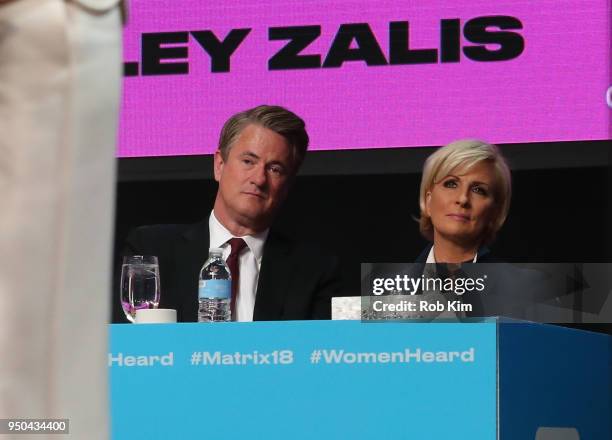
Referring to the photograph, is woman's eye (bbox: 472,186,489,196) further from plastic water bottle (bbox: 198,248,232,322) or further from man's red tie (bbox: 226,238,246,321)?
plastic water bottle (bbox: 198,248,232,322)

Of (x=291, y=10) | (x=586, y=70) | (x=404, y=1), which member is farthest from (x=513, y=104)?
(x=291, y=10)

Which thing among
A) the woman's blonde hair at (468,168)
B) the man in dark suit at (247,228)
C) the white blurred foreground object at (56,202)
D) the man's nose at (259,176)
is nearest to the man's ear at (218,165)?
the man in dark suit at (247,228)

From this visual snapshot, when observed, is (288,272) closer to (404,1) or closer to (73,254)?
(404,1)

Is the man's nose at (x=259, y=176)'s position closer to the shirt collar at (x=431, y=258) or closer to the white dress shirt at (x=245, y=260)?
the white dress shirt at (x=245, y=260)

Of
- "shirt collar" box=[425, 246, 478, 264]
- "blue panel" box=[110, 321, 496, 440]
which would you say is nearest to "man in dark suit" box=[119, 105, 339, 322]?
Result: "shirt collar" box=[425, 246, 478, 264]

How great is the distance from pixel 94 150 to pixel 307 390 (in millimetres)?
2005

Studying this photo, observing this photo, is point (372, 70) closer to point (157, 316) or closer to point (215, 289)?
point (215, 289)

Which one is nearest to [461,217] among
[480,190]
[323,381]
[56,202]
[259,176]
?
[480,190]

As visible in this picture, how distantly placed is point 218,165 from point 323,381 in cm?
206

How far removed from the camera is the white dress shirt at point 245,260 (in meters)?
4.54

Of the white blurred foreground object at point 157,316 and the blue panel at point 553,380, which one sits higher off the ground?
the white blurred foreground object at point 157,316

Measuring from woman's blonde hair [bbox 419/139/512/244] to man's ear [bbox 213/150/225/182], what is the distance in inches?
31.3

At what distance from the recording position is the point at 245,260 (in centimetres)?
471

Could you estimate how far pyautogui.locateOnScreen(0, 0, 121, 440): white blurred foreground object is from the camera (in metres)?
0.98
